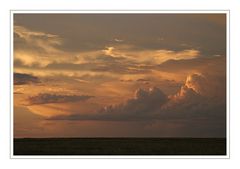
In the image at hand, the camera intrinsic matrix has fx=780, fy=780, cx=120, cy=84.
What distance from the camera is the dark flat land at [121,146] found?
543 inches

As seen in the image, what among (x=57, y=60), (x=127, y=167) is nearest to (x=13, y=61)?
(x=57, y=60)

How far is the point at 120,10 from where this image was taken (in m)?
13.6

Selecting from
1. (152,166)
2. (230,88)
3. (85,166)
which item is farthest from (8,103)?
(230,88)

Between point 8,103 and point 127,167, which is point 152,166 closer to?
point 127,167

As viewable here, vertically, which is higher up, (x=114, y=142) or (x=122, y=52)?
(x=122, y=52)

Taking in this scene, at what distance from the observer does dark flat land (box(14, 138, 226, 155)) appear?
13.8m

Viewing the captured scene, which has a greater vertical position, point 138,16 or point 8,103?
point 138,16


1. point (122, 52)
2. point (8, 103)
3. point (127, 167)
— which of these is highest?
point (122, 52)

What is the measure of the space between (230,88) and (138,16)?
81.4 inches

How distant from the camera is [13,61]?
13820 millimetres

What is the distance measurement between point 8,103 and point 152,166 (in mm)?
2712

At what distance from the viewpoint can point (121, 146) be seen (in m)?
14.1

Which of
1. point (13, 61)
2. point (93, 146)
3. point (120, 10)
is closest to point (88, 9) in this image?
point (120, 10)

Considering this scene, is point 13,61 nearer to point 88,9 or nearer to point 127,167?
point 88,9
